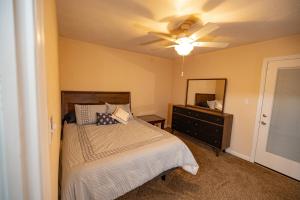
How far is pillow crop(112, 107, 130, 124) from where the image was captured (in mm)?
2834

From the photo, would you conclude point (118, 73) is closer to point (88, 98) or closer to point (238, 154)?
point (88, 98)

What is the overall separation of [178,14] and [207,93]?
2261mm

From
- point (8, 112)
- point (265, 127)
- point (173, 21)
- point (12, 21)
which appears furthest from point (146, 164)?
point (265, 127)

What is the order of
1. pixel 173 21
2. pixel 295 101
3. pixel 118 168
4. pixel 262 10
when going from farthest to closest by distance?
pixel 295 101, pixel 173 21, pixel 262 10, pixel 118 168

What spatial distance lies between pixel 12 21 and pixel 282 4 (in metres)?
2.23

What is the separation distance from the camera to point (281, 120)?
2457mm

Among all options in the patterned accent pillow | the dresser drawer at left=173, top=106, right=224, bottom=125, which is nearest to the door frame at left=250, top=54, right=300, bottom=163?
the dresser drawer at left=173, top=106, right=224, bottom=125

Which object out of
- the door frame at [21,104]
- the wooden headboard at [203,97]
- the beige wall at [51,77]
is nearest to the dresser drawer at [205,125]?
the wooden headboard at [203,97]

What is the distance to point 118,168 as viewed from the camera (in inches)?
58.4

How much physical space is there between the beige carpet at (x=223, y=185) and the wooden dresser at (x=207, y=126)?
468mm

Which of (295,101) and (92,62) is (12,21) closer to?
(92,62)

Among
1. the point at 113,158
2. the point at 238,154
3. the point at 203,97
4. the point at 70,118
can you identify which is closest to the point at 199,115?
the point at 203,97

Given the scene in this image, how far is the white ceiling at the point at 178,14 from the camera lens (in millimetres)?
1553

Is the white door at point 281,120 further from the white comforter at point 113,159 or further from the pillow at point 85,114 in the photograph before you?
the pillow at point 85,114
